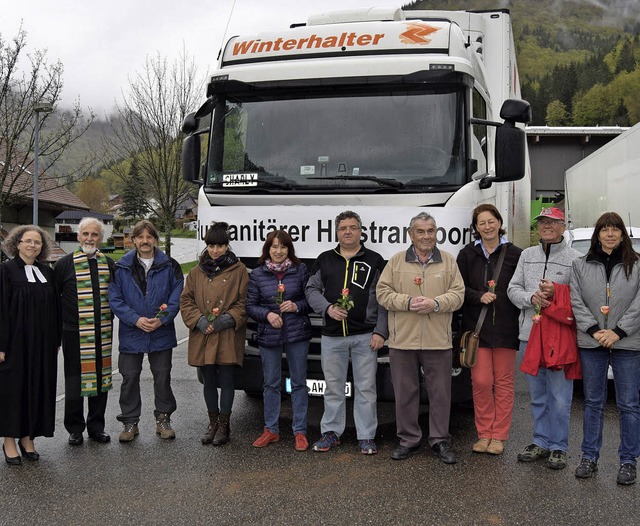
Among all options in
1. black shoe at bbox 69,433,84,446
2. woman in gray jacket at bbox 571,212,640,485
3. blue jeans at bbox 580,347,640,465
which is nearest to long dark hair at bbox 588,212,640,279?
woman in gray jacket at bbox 571,212,640,485

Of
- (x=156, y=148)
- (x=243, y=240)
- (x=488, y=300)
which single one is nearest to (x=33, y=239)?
(x=243, y=240)

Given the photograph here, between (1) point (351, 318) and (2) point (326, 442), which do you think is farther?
(2) point (326, 442)

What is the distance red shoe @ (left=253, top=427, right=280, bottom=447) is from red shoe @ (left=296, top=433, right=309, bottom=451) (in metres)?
0.21

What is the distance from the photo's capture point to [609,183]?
1119 centimetres

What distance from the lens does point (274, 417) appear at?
5.24m

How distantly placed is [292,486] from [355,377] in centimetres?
99

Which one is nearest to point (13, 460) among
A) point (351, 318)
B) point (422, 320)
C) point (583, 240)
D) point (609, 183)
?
point (351, 318)

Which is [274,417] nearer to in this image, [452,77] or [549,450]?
[549,450]

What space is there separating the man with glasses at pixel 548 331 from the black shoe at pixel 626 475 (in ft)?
1.27

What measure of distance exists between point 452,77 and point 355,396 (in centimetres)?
249

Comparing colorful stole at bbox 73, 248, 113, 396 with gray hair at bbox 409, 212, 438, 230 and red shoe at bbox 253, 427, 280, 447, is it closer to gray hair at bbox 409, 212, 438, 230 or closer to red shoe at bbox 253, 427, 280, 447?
red shoe at bbox 253, 427, 280, 447

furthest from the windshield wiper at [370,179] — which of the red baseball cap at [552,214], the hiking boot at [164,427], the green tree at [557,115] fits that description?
the green tree at [557,115]

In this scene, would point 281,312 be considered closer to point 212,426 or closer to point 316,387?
point 316,387

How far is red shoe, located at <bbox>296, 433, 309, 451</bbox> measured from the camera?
506cm
